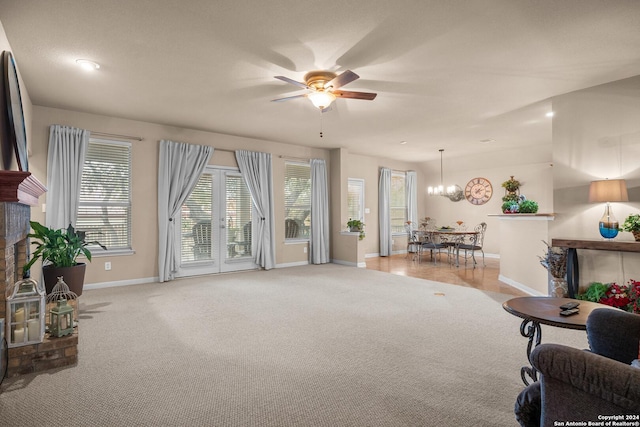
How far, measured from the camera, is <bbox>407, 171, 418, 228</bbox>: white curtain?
10.1 m

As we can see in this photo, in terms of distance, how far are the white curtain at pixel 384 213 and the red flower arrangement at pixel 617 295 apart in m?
5.31

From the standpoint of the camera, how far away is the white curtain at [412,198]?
10.1m

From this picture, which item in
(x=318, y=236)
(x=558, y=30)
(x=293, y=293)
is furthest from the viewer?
(x=318, y=236)

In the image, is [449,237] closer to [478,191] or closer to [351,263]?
[478,191]

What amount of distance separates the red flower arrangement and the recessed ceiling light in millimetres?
6248

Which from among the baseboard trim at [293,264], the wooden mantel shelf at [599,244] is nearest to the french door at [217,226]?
the baseboard trim at [293,264]

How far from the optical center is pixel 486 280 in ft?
19.6

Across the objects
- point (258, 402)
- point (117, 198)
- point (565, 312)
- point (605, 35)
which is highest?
point (605, 35)

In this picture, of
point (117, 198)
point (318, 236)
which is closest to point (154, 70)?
point (117, 198)

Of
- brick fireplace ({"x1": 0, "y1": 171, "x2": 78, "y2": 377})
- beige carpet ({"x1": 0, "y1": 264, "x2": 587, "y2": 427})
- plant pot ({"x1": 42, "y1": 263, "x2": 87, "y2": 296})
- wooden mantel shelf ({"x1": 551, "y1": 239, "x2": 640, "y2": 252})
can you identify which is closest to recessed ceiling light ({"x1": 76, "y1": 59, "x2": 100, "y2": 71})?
brick fireplace ({"x1": 0, "y1": 171, "x2": 78, "y2": 377})

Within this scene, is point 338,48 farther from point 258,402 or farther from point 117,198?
point 117,198

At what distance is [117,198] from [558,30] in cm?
619

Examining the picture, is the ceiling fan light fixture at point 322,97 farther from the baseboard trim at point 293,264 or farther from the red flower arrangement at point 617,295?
the baseboard trim at point 293,264

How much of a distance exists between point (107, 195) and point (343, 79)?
4387 millimetres
